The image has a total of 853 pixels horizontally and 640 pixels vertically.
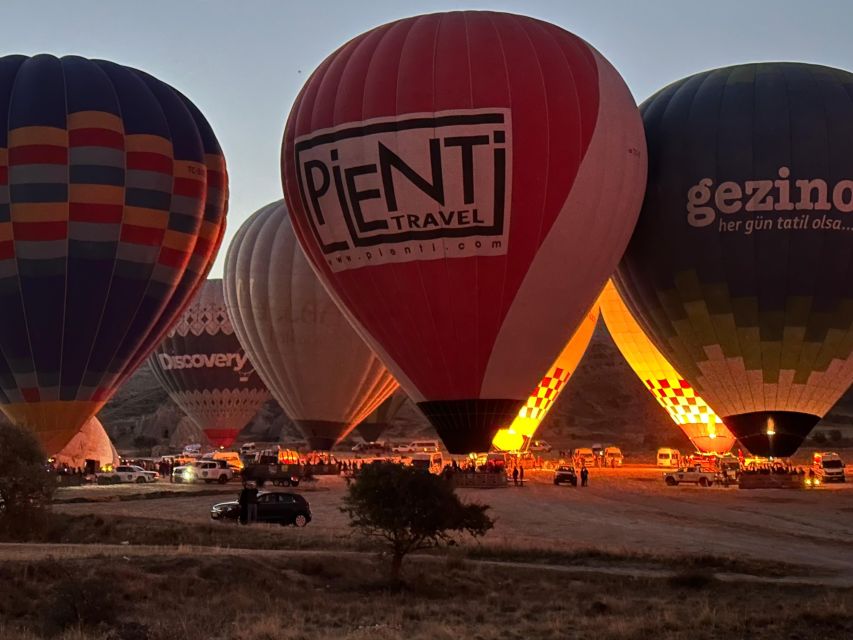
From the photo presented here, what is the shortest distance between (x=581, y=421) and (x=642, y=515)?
83956mm

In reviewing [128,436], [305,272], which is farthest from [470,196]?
[128,436]

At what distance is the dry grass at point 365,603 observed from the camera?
17.0 metres

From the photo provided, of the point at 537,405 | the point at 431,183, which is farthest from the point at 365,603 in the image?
the point at 537,405

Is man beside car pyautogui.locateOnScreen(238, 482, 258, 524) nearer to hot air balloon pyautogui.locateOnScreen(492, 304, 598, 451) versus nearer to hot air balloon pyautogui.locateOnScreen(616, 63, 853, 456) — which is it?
hot air balloon pyautogui.locateOnScreen(616, 63, 853, 456)

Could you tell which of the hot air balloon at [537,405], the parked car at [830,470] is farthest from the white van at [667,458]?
the parked car at [830,470]

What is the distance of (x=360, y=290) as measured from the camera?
34.8 m

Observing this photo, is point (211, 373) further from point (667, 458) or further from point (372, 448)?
point (667, 458)

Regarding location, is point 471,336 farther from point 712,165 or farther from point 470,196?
point 712,165

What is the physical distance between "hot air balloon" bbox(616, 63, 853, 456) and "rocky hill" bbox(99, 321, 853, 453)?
59.4 metres

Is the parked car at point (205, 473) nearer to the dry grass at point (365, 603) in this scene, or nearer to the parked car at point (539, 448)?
the dry grass at point (365, 603)

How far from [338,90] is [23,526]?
1531cm

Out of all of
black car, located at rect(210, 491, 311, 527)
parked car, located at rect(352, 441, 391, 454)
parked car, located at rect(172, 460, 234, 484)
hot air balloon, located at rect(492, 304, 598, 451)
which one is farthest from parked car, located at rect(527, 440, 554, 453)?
black car, located at rect(210, 491, 311, 527)

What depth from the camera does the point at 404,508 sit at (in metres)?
22.8

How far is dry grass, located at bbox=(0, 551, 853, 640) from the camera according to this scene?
17.0 metres
